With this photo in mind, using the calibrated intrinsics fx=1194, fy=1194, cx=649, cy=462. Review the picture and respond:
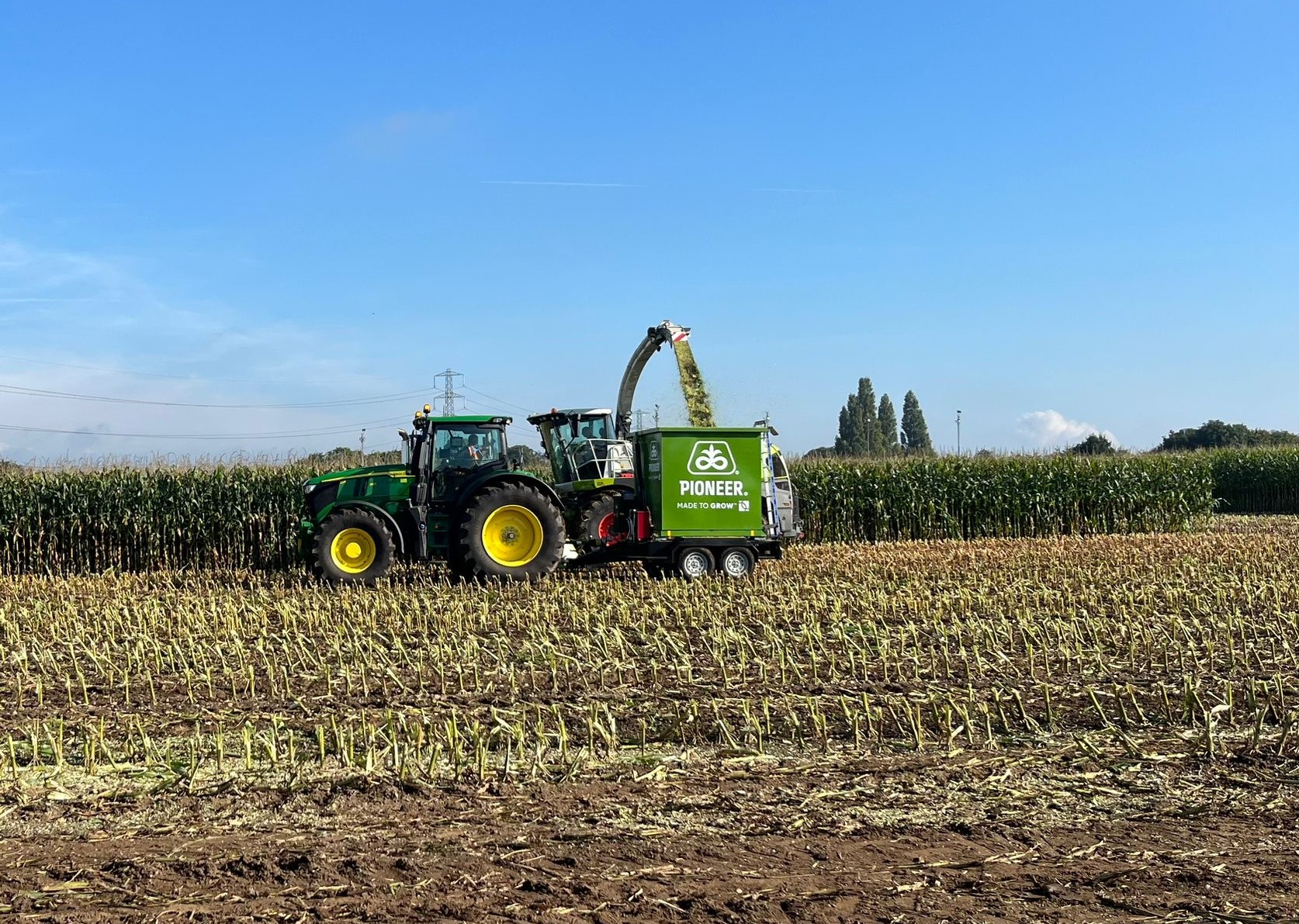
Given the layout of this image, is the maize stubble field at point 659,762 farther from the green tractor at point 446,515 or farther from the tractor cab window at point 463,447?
the tractor cab window at point 463,447

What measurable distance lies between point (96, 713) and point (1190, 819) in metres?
6.41

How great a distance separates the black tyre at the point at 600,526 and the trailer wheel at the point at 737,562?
1281 millimetres

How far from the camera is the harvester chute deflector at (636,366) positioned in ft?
54.3

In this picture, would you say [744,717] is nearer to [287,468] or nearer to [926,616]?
[926,616]

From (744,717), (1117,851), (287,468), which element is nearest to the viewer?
(1117,851)

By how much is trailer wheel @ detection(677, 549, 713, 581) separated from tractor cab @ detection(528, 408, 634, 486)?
146 centimetres

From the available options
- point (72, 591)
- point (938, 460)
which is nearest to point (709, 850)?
point (72, 591)

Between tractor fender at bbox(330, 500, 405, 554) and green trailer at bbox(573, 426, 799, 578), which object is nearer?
tractor fender at bbox(330, 500, 405, 554)

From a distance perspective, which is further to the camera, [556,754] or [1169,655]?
[1169,655]

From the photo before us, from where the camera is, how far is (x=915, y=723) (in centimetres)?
679

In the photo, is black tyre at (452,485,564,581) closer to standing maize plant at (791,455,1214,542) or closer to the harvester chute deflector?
the harvester chute deflector

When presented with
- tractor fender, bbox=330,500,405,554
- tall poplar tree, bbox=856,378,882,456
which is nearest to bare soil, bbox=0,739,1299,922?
tractor fender, bbox=330,500,405,554

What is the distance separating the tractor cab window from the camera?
14461mm

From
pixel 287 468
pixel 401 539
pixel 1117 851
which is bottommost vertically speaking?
pixel 1117 851
